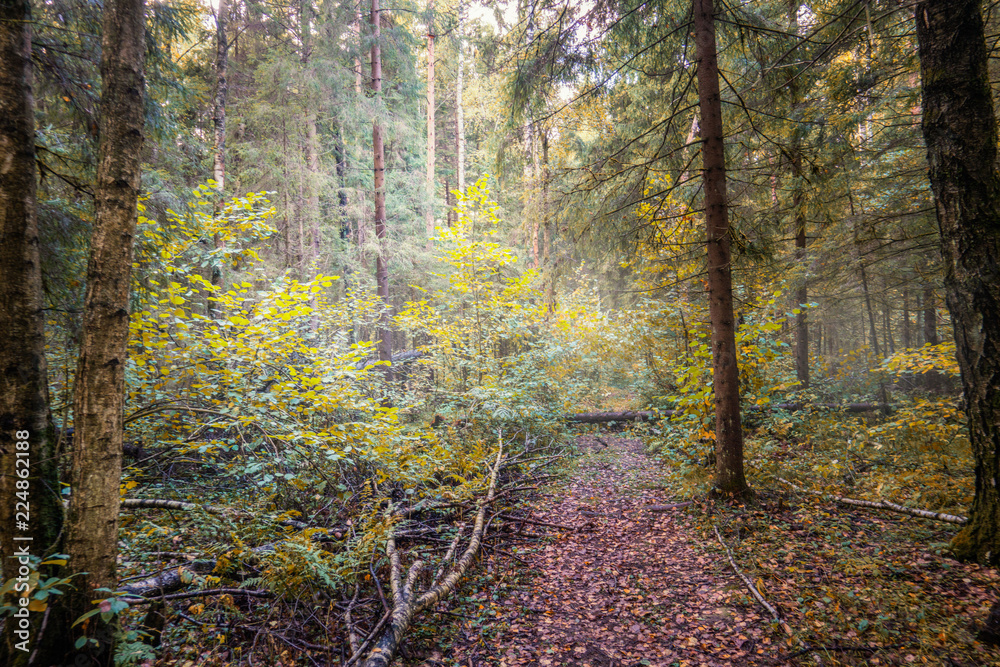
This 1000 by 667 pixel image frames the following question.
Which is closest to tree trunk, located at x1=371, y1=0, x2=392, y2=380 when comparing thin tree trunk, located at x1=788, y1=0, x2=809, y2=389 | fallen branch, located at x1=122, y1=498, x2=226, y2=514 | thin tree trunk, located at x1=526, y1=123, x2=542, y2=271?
thin tree trunk, located at x1=526, y1=123, x2=542, y2=271

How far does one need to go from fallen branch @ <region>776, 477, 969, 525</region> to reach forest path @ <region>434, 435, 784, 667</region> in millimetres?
1746

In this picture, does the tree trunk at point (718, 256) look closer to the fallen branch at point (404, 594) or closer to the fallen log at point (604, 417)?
the fallen branch at point (404, 594)

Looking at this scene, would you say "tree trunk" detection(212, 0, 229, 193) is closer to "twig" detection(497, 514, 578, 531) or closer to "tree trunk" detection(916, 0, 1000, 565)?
"twig" detection(497, 514, 578, 531)

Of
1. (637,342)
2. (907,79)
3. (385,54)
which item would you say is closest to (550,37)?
(907,79)

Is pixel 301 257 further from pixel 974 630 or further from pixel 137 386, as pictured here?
pixel 974 630

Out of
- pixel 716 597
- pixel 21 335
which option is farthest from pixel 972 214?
pixel 21 335

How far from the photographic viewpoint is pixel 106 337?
2.63 meters

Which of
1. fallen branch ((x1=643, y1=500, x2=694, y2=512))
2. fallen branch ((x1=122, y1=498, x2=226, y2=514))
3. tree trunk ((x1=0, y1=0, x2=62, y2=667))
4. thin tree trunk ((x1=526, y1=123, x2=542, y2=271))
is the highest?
thin tree trunk ((x1=526, y1=123, x2=542, y2=271))

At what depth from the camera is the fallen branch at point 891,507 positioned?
429cm

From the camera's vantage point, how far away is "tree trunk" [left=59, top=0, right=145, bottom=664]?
101 inches

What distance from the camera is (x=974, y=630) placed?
9.66 feet

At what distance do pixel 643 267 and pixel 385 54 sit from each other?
1157 cm

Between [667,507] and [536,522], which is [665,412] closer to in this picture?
[667,507]

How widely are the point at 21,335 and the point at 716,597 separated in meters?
5.96
